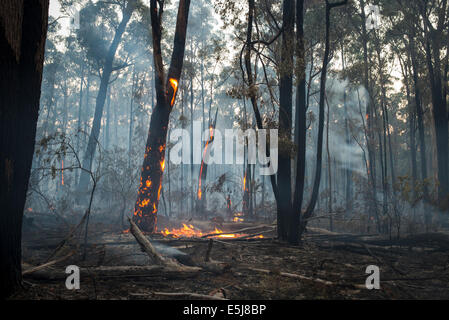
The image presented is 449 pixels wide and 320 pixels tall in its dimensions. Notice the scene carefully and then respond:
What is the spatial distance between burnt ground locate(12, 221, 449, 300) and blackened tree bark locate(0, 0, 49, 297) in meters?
0.53

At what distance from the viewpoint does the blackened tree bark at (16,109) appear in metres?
3.06

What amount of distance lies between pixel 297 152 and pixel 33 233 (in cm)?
808

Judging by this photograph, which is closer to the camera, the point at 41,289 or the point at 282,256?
the point at 41,289

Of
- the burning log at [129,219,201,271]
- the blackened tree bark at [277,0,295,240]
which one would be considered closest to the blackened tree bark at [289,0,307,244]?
the blackened tree bark at [277,0,295,240]

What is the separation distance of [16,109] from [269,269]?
4.48m

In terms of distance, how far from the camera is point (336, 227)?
14.7 meters

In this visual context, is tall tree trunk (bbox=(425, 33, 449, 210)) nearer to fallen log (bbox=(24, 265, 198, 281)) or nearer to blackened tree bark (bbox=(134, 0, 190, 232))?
blackened tree bark (bbox=(134, 0, 190, 232))

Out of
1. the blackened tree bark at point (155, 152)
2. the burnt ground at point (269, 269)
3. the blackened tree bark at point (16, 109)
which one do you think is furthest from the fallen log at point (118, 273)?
the blackened tree bark at point (155, 152)

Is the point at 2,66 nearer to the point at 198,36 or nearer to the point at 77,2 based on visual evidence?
the point at 77,2

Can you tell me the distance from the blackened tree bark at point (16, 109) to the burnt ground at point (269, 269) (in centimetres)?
53

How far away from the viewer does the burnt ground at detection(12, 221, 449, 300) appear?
Answer: 3855 mm

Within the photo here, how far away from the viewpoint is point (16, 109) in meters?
3.24

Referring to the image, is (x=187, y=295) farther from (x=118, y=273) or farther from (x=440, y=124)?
(x=440, y=124)
